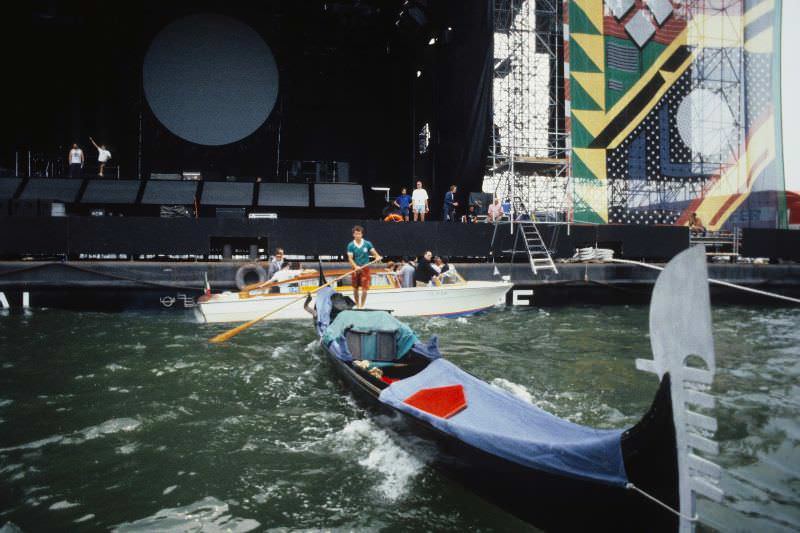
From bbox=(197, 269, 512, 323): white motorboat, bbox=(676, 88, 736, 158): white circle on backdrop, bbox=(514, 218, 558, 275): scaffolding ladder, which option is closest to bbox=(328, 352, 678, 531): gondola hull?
bbox=(197, 269, 512, 323): white motorboat

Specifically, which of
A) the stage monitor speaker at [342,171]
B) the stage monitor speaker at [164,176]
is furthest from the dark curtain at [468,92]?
the stage monitor speaker at [164,176]

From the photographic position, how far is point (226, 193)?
2031 cm

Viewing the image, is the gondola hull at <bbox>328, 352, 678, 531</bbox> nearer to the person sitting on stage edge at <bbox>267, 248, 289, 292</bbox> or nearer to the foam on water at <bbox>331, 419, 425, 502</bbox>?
the foam on water at <bbox>331, 419, 425, 502</bbox>

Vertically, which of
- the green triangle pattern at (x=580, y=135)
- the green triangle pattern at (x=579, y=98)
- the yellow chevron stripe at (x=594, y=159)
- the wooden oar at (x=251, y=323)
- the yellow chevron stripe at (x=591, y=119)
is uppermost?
the green triangle pattern at (x=579, y=98)

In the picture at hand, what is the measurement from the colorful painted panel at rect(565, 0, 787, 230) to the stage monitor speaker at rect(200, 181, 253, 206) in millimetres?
12891

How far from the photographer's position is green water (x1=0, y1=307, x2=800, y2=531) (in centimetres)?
422

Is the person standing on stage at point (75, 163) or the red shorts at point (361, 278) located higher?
the person standing on stage at point (75, 163)

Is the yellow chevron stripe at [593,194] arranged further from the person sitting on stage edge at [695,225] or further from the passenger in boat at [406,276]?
the passenger in boat at [406,276]

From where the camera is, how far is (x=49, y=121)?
21.8 m

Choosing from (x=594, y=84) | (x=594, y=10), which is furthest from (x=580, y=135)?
(x=594, y=10)

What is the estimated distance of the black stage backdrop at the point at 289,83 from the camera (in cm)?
2050

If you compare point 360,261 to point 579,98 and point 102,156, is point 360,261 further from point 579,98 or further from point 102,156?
point 102,156

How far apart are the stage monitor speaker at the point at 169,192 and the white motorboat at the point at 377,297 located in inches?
331

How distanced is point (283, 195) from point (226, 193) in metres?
2.16
